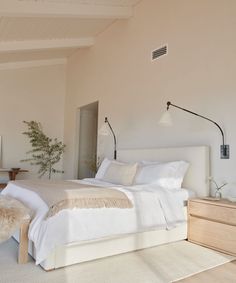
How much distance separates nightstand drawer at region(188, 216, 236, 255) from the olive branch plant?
15.5ft

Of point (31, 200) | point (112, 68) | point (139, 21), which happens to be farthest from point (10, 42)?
point (31, 200)

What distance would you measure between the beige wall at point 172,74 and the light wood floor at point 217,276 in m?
0.94

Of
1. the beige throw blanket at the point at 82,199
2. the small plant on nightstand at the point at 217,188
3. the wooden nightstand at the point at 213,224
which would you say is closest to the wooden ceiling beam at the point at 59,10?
the beige throw blanket at the point at 82,199

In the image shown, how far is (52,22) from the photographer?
4.81 meters

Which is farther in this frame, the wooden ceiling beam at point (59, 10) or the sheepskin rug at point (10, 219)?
the wooden ceiling beam at point (59, 10)

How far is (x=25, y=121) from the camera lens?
22.6 feet

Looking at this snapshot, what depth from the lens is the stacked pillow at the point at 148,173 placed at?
3297mm

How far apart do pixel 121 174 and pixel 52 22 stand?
3.11m

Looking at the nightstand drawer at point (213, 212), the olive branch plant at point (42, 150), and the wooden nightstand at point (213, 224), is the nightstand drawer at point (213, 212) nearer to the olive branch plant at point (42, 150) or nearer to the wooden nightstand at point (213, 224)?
the wooden nightstand at point (213, 224)

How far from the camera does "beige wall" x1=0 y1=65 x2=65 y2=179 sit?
667cm

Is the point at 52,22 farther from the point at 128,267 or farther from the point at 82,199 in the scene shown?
the point at 128,267

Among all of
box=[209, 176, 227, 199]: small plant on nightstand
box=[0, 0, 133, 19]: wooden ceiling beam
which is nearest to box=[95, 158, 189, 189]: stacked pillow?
box=[209, 176, 227, 199]: small plant on nightstand

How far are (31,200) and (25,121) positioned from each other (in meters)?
4.67

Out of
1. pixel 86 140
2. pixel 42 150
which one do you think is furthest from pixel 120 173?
pixel 42 150
